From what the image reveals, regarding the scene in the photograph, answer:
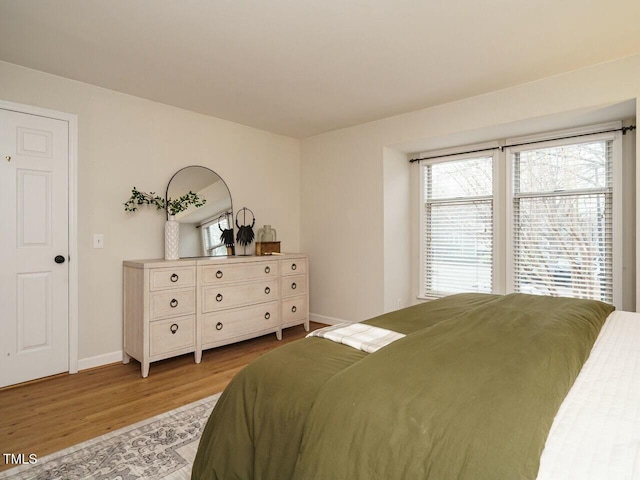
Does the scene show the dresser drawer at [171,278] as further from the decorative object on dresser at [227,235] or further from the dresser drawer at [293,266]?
the dresser drawer at [293,266]

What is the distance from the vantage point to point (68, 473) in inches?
69.7

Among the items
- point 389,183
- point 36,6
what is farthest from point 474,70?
point 36,6

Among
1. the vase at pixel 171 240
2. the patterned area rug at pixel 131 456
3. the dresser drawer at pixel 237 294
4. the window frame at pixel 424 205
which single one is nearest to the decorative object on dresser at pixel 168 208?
the vase at pixel 171 240

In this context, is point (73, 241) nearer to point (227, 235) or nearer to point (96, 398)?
point (96, 398)

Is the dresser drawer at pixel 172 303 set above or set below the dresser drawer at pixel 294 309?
above

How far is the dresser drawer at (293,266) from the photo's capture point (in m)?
4.14

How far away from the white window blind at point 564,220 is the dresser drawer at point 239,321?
2626mm

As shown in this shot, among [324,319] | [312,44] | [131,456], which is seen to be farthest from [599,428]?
[324,319]

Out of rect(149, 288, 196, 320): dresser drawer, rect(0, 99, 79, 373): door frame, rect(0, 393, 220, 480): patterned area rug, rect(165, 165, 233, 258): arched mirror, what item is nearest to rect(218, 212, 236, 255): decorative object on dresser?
rect(165, 165, 233, 258): arched mirror

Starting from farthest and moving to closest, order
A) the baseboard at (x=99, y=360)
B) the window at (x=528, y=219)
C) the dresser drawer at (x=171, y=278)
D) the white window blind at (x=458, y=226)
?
the white window blind at (x=458, y=226) → the window at (x=528, y=219) → the baseboard at (x=99, y=360) → the dresser drawer at (x=171, y=278)

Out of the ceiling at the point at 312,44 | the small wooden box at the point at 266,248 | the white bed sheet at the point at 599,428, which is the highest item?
Result: the ceiling at the point at 312,44

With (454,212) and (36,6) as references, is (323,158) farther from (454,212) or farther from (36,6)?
(36,6)

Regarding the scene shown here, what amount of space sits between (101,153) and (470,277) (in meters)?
3.98

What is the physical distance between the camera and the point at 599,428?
868 mm
